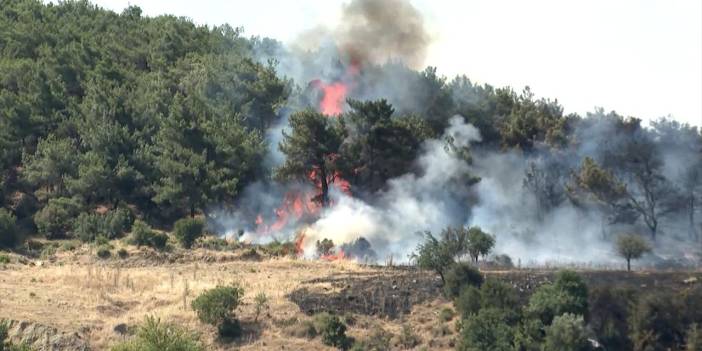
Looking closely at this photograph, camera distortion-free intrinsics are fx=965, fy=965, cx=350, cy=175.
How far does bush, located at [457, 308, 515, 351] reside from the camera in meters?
38.8

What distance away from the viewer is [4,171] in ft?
245

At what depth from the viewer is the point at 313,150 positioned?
65.6 metres

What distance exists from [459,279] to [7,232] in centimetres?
3285

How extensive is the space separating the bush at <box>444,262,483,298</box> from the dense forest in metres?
20.9

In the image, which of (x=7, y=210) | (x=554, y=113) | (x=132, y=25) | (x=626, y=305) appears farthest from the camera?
(x=132, y=25)

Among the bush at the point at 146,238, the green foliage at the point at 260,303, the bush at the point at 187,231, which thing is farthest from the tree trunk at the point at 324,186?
the green foliage at the point at 260,303

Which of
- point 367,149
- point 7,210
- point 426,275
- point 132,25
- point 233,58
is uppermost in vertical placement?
point 132,25

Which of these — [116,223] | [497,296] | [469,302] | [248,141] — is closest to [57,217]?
[116,223]

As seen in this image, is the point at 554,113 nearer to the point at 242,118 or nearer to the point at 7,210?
the point at 242,118

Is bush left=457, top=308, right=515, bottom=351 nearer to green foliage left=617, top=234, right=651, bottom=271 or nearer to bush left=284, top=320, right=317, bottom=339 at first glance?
bush left=284, top=320, right=317, bottom=339

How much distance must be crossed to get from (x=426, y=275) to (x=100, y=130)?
117 ft

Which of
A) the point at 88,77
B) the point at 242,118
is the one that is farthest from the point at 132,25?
the point at 242,118

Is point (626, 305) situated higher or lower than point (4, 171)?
lower

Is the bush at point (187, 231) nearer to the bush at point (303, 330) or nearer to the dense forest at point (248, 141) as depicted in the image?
the dense forest at point (248, 141)
